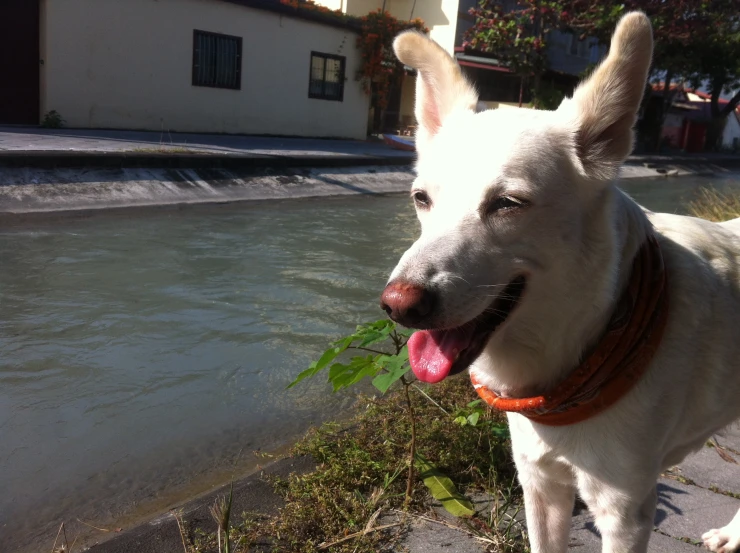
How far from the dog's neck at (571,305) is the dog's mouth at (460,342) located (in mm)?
48

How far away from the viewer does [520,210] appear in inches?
78.7

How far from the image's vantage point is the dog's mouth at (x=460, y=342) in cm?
197

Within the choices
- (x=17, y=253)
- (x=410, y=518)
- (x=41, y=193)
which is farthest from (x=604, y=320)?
(x=41, y=193)

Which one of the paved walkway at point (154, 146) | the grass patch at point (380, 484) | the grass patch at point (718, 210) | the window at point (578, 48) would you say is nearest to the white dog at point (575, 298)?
the grass patch at point (380, 484)

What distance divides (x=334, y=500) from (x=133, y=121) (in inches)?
658

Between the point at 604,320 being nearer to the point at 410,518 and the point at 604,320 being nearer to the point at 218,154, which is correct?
the point at 410,518

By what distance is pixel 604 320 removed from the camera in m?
2.07

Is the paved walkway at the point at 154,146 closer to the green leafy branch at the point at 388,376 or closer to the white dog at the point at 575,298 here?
the green leafy branch at the point at 388,376

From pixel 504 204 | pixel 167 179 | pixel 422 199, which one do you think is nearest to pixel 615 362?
pixel 504 204

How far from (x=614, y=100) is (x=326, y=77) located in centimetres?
2212

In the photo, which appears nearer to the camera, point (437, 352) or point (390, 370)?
point (437, 352)

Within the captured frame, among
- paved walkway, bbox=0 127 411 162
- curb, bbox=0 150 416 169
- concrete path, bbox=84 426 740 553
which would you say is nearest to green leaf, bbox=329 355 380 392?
concrete path, bbox=84 426 740 553

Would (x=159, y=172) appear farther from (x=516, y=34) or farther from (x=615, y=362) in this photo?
(x=516, y=34)

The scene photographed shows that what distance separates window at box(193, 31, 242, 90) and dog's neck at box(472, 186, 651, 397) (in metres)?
18.5
